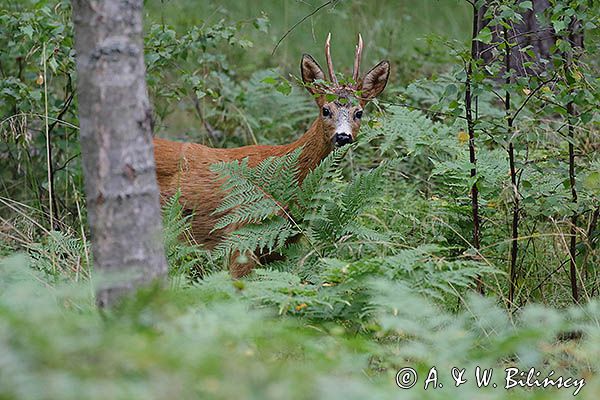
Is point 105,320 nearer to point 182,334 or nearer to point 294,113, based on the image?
point 182,334

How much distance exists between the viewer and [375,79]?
20.2 ft

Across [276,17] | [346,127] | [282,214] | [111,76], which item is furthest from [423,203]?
[276,17]

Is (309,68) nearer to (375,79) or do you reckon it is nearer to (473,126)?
(375,79)

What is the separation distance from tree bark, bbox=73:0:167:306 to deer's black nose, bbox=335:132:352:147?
2.84 m

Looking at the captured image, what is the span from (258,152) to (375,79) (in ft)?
3.07

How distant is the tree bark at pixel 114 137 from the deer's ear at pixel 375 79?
3.31m

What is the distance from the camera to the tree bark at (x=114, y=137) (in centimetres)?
288

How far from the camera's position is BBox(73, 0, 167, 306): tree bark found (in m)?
2.88

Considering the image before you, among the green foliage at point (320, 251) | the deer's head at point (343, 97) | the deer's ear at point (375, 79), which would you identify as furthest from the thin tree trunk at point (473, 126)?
the deer's ear at point (375, 79)

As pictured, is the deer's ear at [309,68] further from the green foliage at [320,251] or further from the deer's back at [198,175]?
the deer's back at [198,175]

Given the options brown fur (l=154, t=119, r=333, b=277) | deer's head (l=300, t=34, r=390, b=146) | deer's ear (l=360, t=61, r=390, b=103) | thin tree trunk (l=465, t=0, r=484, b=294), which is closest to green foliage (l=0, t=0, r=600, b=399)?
thin tree trunk (l=465, t=0, r=484, b=294)

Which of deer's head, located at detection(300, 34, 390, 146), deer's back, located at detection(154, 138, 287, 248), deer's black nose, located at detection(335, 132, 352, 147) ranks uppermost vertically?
deer's head, located at detection(300, 34, 390, 146)

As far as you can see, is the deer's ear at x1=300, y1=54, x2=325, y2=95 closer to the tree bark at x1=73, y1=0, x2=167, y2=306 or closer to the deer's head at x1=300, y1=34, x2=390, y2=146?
the deer's head at x1=300, y1=34, x2=390, y2=146

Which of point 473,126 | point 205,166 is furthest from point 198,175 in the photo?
point 473,126
